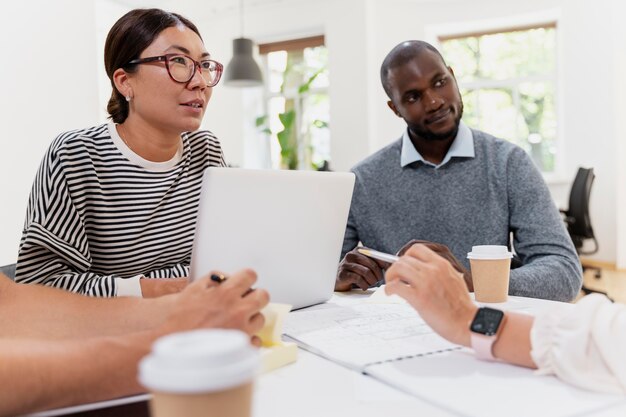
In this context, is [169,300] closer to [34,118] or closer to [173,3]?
[34,118]

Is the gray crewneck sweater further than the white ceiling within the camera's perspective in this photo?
No

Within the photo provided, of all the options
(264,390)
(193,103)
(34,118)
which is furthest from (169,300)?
(34,118)

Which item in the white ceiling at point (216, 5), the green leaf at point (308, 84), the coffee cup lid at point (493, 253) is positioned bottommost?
the coffee cup lid at point (493, 253)

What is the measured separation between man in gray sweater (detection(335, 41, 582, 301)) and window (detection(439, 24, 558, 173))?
477cm

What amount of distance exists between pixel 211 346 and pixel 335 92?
6292mm

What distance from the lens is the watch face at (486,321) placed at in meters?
0.87

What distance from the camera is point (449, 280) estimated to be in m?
0.91

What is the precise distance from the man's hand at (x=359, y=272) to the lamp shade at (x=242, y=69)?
4.70m

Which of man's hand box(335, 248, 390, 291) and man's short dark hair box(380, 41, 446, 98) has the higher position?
man's short dark hair box(380, 41, 446, 98)

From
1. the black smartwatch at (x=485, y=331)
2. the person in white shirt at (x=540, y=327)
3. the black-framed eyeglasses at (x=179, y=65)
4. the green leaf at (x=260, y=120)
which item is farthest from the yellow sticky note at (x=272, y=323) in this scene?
the green leaf at (x=260, y=120)

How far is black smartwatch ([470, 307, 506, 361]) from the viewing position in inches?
33.9

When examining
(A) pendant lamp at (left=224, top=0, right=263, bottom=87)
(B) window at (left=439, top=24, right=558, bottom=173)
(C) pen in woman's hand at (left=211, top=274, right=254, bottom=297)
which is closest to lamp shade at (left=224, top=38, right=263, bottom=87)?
(A) pendant lamp at (left=224, top=0, right=263, bottom=87)

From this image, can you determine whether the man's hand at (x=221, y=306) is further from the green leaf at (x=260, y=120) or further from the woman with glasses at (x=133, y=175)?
the green leaf at (x=260, y=120)

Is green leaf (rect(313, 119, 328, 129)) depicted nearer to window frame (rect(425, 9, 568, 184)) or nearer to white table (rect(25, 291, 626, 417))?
window frame (rect(425, 9, 568, 184))
